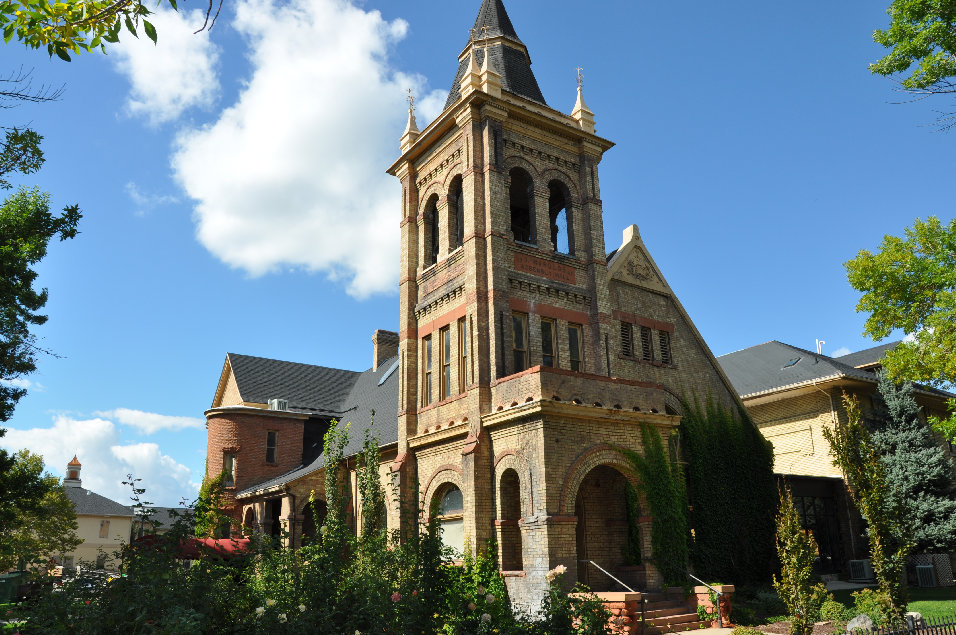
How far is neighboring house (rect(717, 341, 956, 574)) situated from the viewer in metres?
27.8

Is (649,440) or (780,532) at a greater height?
(649,440)

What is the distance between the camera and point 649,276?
25406 mm

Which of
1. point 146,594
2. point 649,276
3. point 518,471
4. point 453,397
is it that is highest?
point 649,276

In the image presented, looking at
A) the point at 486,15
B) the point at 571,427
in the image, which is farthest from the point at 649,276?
the point at 486,15

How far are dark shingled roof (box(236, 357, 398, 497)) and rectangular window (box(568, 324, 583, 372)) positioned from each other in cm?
727

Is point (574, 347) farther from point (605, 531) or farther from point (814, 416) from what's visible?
point (814, 416)

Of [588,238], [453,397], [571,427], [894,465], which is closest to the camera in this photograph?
[571,427]

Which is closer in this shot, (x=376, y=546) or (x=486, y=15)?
(x=376, y=546)

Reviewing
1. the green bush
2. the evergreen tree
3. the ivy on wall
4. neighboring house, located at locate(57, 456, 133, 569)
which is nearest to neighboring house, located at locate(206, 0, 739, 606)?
the ivy on wall

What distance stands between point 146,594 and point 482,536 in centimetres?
1203

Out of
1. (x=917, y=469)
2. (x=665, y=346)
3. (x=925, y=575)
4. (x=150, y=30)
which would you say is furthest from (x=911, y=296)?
(x=150, y=30)

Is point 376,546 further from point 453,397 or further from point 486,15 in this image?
point 486,15

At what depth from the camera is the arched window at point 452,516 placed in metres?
20.1

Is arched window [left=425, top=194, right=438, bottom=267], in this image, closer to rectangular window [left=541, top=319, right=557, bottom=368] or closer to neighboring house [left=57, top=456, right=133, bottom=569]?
rectangular window [left=541, top=319, right=557, bottom=368]
